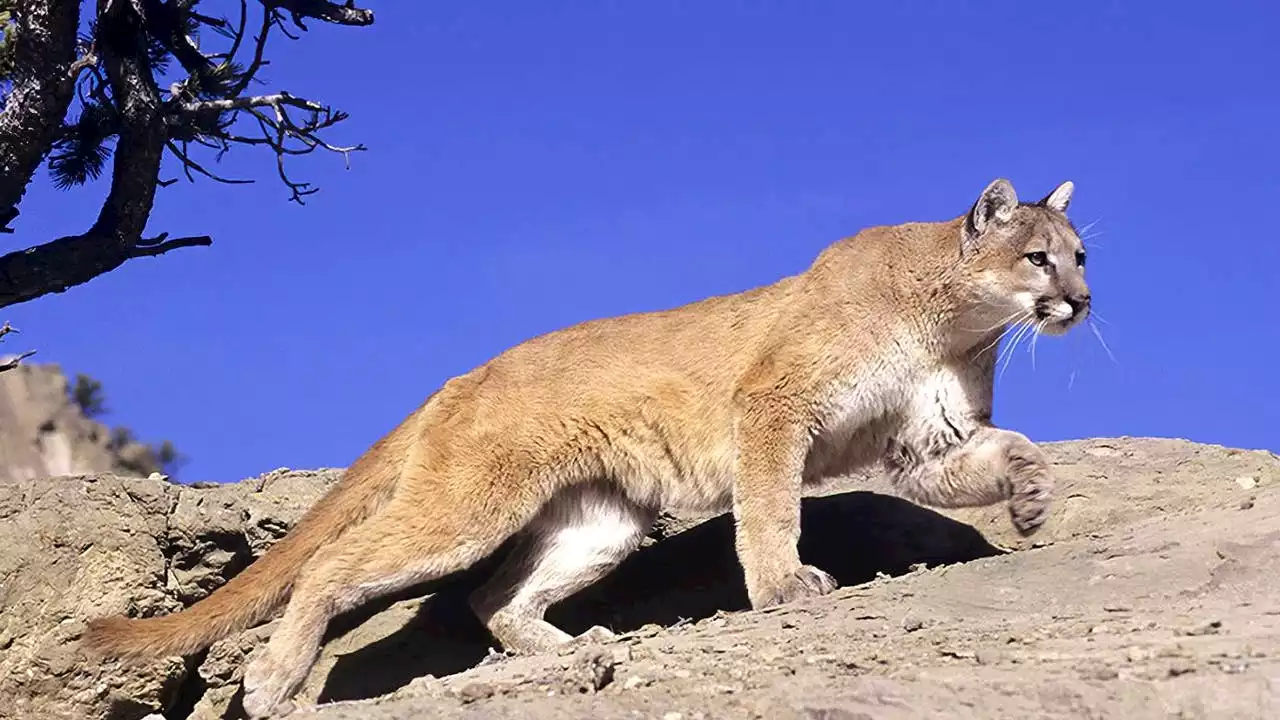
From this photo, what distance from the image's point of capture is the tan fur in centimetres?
738

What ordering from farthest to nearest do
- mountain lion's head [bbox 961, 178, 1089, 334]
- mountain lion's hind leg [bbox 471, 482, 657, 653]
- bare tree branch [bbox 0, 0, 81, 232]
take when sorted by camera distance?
bare tree branch [bbox 0, 0, 81, 232] < mountain lion's hind leg [bbox 471, 482, 657, 653] < mountain lion's head [bbox 961, 178, 1089, 334]

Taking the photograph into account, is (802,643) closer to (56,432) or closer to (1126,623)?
(1126,623)

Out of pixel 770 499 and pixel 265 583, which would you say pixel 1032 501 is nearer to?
pixel 770 499

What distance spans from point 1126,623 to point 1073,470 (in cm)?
355

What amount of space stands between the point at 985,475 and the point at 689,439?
148cm

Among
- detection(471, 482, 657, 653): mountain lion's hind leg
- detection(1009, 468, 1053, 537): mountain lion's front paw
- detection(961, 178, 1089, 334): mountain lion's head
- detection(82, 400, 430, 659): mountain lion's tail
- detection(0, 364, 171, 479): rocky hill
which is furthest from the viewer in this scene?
detection(0, 364, 171, 479): rocky hill

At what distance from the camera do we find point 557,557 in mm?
8188

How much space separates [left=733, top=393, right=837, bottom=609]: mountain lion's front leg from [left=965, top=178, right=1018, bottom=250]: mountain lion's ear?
1.43 metres

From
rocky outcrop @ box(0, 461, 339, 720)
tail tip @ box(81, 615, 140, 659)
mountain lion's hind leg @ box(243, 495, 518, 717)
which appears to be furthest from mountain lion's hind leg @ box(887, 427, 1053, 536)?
tail tip @ box(81, 615, 140, 659)

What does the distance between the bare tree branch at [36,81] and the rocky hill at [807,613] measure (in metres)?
3.55

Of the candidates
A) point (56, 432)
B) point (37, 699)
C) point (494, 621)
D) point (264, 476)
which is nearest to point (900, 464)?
point (494, 621)

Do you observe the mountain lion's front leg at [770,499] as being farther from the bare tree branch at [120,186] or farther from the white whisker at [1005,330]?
the bare tree branch at [120,186]

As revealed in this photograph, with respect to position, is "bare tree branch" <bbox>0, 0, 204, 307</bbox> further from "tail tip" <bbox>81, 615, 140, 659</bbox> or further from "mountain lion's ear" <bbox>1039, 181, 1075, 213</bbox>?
"mountain lion's ear" <bbox>1039, 181, 1075, 213</bbox>

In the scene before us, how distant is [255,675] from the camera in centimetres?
715
